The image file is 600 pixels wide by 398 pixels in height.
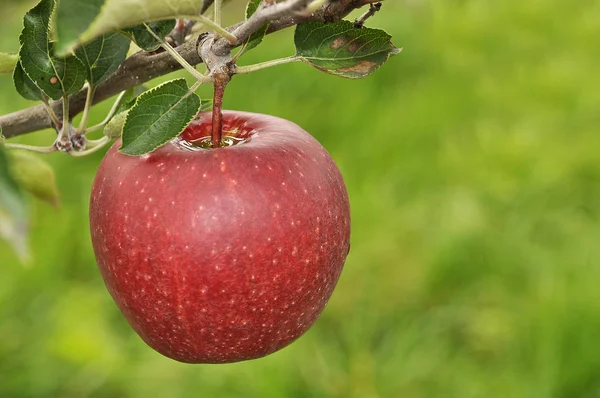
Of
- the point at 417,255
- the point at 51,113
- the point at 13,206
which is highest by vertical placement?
the point at 13,206

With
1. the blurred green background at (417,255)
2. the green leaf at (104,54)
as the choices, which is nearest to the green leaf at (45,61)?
the green leaf at (104,54)

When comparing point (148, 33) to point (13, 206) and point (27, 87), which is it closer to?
point (27, 87)

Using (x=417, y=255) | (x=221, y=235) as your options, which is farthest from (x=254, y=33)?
(x=417, y=255)

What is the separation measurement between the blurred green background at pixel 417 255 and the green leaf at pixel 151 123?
88 cm

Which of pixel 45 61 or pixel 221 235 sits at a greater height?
pixel 45 61

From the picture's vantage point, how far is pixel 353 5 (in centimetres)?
60

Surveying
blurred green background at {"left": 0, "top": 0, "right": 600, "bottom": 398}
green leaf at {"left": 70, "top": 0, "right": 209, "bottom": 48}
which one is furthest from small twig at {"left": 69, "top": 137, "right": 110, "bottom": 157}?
blurred green background at {"left": 0, "top": 0, "right": 600, "bottom": 398}

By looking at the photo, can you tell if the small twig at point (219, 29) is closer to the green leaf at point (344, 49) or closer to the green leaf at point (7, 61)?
the green leaf at point (344, 49)

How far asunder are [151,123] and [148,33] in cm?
7

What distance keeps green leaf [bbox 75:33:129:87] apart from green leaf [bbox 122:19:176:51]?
43 mm

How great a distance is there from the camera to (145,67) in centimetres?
67

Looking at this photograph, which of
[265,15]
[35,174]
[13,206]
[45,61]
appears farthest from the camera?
[35,174]

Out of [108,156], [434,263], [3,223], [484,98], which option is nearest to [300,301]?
[108,156]

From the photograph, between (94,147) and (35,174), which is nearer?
(94,147)
